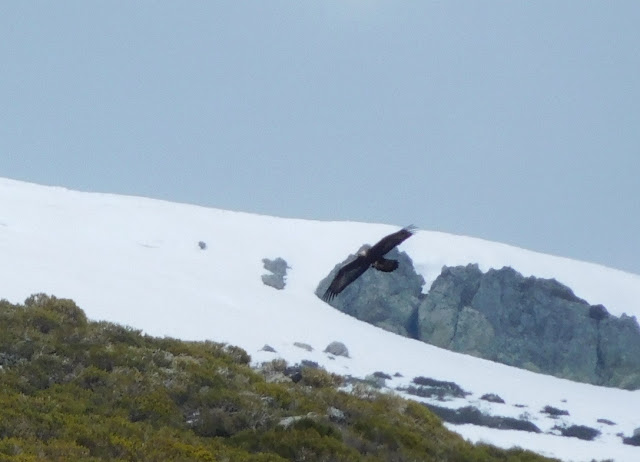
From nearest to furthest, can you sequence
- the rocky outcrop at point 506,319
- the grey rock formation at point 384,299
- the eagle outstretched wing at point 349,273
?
the eagle outstretched wing at point 349,273, the grey rock formation at point 384,299, the rocky outcrop at point 506,319

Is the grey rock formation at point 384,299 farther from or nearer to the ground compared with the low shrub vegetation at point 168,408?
farther from the ground

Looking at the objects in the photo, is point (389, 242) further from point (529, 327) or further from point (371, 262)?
point (529, 327)

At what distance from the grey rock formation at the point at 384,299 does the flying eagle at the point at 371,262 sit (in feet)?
188

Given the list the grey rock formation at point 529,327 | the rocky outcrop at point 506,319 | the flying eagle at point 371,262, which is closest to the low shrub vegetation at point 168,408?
the flying eagle at point 371,262

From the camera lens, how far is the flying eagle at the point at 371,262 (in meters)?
10.0

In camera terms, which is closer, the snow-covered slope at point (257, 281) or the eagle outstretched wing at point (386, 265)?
the eagle outstretched wing at point (386, 265)

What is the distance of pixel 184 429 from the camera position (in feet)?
39.1

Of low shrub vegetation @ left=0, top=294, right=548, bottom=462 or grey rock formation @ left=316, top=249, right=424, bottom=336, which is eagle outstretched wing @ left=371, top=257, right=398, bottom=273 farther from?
grey rock formation @ left=316, top=249, right=424, bottom=336

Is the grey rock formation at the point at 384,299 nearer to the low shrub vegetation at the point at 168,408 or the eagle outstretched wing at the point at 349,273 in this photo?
the low shrub vegetation at the point at 168,408

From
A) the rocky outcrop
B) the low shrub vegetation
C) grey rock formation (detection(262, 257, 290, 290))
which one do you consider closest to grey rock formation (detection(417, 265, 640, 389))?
the rocky outcrop

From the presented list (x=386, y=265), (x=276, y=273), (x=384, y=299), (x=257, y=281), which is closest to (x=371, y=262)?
(x=386, y=265)

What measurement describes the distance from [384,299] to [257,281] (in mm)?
11026

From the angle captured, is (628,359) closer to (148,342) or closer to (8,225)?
(8,225)

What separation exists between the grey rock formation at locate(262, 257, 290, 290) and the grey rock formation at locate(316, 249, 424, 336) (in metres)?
3.38
